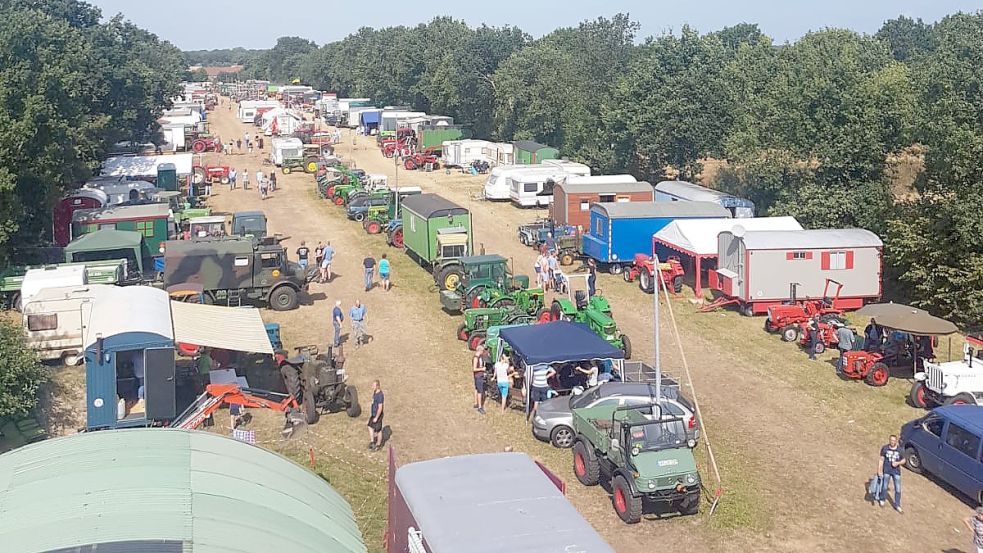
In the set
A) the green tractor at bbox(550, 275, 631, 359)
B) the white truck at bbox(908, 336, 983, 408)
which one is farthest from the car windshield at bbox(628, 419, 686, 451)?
the white truck at bbox(908, 336, 983, 408)

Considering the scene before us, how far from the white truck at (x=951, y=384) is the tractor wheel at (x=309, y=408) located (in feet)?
41.5

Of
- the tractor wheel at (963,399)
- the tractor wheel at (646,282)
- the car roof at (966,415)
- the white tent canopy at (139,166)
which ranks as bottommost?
the tractor wheel at (963,399)

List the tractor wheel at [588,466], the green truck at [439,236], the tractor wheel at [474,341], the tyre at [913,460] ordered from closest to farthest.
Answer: the tractor wheel at [588,466] < the tyre at [913,460] < the tractor wheel at [474,341] < the green truck at [439,236]

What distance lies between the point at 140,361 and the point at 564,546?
39.3 feet

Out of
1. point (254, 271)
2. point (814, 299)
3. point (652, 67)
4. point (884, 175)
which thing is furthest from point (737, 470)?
point (652, 67)

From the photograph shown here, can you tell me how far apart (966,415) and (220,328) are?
14.7 metres

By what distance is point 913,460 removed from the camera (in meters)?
16.7

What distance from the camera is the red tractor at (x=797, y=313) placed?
80.8ft

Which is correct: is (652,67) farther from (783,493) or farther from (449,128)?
(783,493)

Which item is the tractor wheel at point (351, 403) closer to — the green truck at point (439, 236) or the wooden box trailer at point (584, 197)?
the green truck at point (439, 236)

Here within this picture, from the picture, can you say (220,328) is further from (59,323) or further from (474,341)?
(474,341)

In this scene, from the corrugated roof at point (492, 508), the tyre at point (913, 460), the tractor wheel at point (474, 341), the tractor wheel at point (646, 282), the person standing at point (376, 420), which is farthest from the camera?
the tractor wheel at point (646, 282)

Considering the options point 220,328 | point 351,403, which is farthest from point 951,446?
point 220,328

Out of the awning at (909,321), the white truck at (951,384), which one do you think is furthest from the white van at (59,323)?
the white truck at (951,384)
